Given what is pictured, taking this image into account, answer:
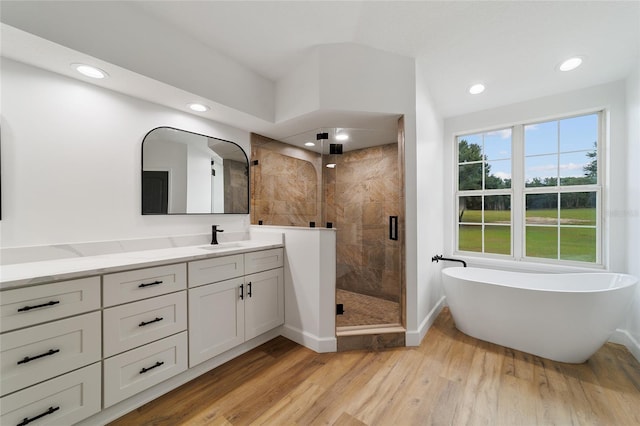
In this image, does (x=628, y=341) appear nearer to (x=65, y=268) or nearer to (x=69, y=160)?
(x=65, y=268)

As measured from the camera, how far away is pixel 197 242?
2.32 metres

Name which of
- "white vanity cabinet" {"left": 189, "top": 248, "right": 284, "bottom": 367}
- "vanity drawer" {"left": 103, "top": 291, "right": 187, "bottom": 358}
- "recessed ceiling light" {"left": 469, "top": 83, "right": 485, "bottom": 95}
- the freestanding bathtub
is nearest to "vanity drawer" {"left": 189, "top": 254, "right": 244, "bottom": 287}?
"white vanity cabinet" {"left": 189, "top": 248, "right": 284, "bottom": 367}

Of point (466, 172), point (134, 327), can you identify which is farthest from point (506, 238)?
point (134, 327)

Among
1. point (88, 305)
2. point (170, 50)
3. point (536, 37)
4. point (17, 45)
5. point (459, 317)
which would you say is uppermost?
point (536, 37)

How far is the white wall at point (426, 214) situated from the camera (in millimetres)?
2197

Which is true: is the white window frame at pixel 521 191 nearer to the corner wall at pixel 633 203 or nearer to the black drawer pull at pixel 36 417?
the corner wall at pixel 633 203

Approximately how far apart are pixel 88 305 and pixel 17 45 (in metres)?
1.56

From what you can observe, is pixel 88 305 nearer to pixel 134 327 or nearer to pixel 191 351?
pixel 134 327

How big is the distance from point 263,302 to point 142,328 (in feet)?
3.03

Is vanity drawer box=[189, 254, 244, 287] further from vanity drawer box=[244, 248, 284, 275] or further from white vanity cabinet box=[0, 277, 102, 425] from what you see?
white vanity cabinet box=[0, 277, 102, 425]

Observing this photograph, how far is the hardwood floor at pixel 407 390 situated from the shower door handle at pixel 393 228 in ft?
3.38

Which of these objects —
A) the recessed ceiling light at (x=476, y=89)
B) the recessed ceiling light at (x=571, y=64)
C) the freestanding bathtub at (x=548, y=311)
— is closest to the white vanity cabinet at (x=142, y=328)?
the freestanding bathtub at (x=548, y=311)

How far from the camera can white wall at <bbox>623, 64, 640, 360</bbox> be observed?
6.64 feet

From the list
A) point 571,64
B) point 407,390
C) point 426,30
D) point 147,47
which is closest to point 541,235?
point 571,64
